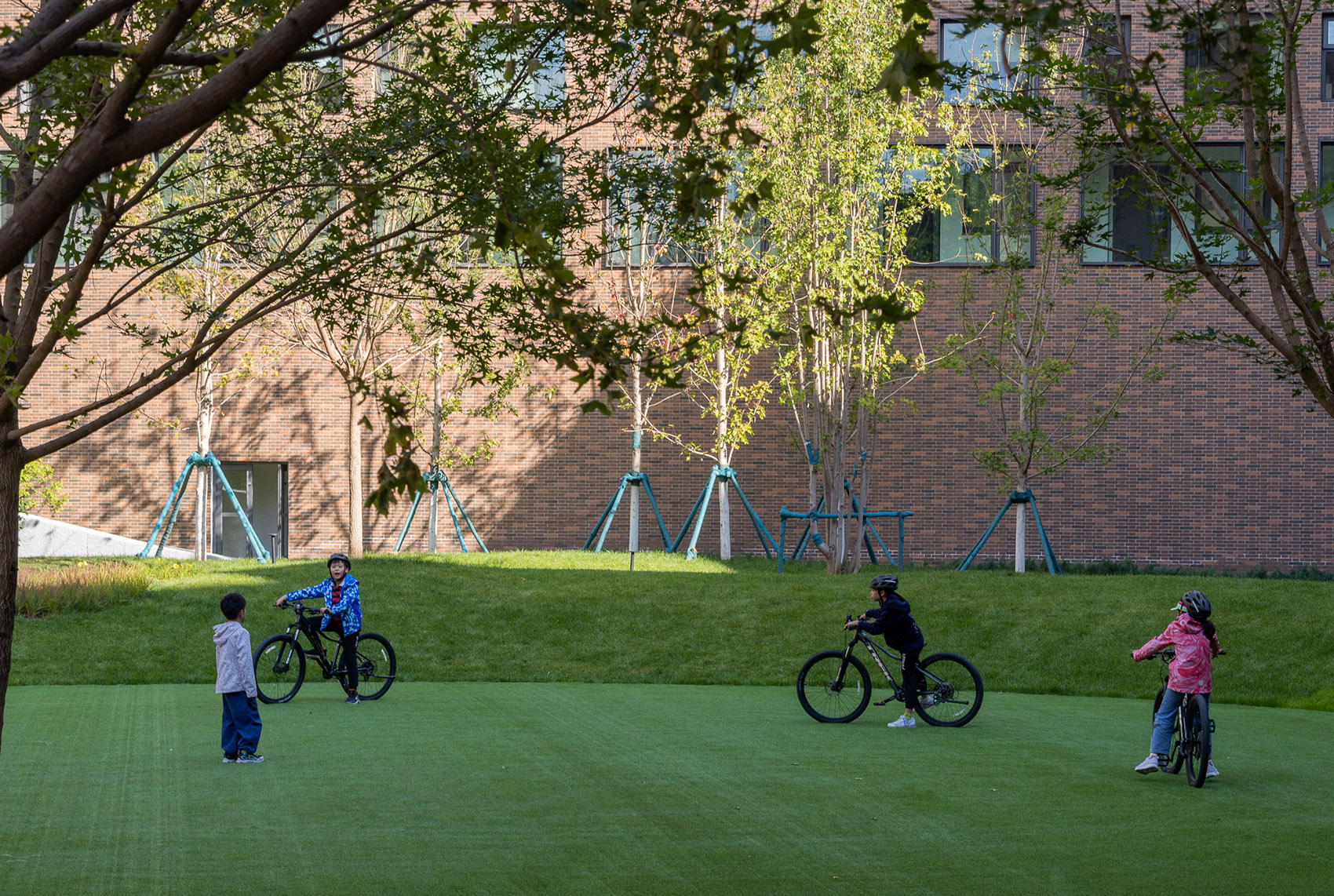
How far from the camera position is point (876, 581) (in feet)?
41.6

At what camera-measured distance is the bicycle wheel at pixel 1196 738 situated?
9766mm

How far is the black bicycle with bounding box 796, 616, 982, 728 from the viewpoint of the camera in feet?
42.3

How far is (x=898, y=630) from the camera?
12688 mm

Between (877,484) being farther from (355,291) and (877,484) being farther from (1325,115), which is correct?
(355,291)

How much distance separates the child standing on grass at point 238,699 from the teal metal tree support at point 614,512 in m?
17.7

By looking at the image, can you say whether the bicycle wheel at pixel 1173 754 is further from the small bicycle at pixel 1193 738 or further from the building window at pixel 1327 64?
the building window at pixel 1327 64

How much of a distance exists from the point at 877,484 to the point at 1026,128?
8.21 m

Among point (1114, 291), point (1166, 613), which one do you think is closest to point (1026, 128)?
point (1114, 291)

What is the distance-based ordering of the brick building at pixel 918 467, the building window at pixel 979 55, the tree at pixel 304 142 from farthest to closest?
the brick building at pixel 918 467, the building window at pixel 979 55, the tree at pixel 304 142

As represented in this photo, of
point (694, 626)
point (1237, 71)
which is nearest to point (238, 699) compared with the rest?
point (1237, 71)

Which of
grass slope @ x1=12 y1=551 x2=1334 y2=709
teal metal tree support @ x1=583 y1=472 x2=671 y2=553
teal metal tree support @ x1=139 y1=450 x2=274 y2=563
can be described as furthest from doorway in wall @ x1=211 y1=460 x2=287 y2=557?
teal metal tree support @ x1=583 y1=472 x2=671 y2=553

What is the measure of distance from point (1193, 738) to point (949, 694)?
3.23 metres

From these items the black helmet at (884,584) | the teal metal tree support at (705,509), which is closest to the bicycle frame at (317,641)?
the black helmet at (884,584)

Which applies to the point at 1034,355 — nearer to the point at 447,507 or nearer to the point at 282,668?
the point at 447,507
